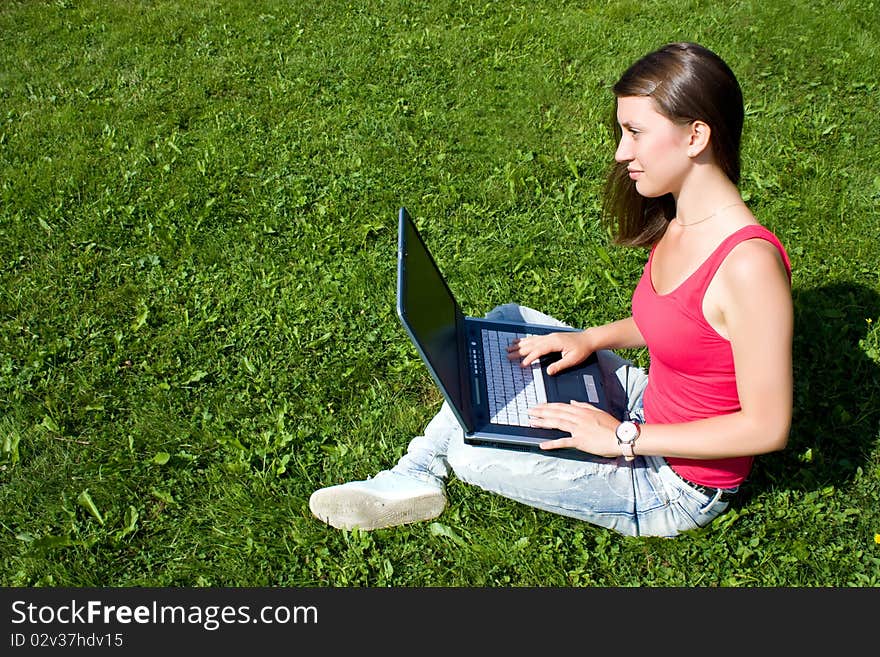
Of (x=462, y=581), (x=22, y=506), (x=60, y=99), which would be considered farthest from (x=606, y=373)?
(x=60, y=99)

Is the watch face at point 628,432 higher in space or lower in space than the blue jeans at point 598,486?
higher

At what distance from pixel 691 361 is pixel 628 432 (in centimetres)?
34

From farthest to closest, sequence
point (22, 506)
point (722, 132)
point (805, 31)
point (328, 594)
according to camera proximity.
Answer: point (805, 31)
point (22, 506)
point (328, 594)
point (722, 132)

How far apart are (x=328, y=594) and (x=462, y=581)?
572 mm

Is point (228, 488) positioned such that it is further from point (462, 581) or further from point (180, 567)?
point (462, 581)

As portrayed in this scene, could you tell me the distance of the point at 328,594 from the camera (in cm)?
359

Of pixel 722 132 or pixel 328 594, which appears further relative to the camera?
pixel 328 594

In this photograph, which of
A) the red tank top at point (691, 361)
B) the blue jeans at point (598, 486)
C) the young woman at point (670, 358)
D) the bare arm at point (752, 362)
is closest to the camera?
the bare arm at point (752, 362)

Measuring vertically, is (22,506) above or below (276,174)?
below

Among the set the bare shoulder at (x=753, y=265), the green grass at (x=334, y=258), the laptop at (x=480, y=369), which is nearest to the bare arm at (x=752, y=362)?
the bare shoulder at (x=753, y=265)

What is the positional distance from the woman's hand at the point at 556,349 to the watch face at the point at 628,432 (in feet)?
1.74

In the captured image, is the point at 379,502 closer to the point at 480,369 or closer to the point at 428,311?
the point at 480,369

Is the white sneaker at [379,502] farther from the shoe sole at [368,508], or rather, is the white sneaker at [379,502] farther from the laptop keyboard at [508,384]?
the laptop keyboard at [508,384]

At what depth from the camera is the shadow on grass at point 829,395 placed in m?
3.82
